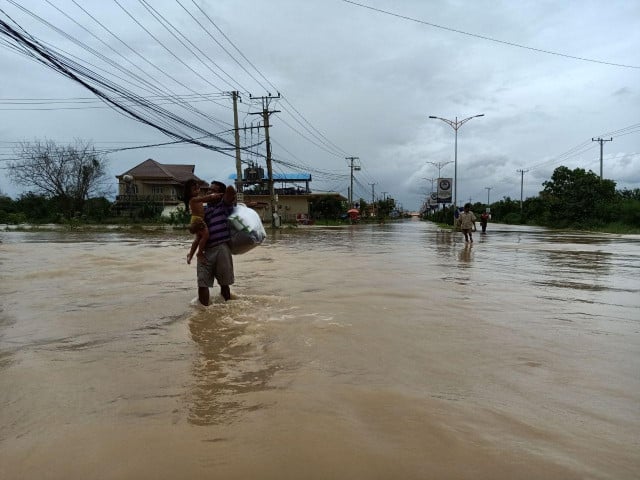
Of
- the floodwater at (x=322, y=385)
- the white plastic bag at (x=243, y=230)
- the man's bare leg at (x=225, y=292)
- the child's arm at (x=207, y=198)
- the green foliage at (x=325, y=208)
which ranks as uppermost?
the green foliage at (x=325, y=208)

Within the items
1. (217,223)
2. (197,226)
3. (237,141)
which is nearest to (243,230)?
(217,223)

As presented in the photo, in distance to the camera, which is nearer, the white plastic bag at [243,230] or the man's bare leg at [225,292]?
the white plastic bag at [243,230]

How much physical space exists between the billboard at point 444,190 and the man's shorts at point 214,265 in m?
49.6

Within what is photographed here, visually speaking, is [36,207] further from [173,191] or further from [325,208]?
[325,208]

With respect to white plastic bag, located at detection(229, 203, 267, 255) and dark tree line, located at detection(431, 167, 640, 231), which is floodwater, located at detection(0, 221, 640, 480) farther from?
dark tree line, located at detection(431, 167, 640, 231)

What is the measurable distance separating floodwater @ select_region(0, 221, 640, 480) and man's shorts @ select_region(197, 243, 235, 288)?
0.40 m

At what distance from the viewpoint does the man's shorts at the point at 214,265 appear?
19.0 ft

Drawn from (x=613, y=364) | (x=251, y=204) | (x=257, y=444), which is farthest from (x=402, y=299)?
(x=257, y=444)

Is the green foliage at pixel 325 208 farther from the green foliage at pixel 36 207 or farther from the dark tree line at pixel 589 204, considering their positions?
the green foliage at pixel 36 207

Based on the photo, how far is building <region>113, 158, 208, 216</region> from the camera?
48188 millimetres

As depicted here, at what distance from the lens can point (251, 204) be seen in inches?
262

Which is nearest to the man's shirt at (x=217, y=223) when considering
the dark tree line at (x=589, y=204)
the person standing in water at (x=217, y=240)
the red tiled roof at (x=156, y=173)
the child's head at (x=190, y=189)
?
the person standing in water at (x=217, y=240)

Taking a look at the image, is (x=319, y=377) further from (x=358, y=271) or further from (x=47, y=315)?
(x=358, y=271)

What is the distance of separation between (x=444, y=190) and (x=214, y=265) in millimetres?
50319
